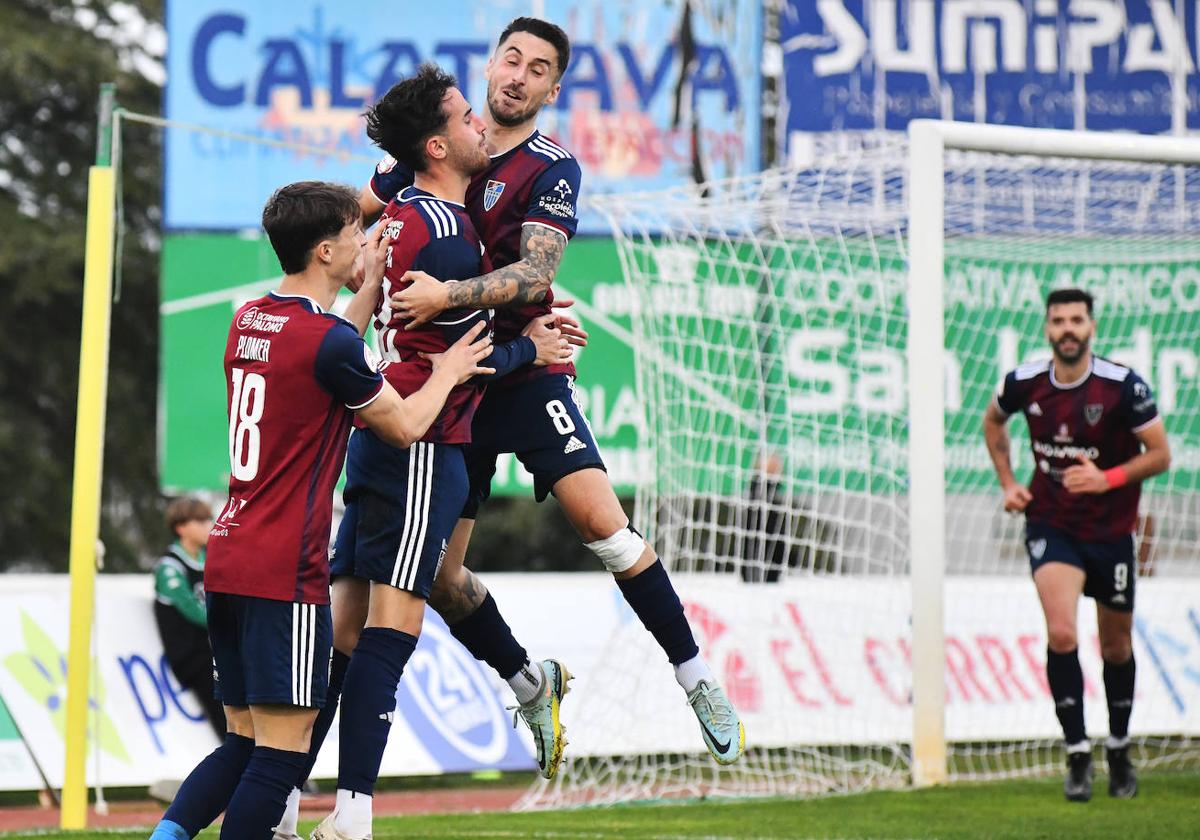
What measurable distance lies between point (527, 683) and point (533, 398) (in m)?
1.02

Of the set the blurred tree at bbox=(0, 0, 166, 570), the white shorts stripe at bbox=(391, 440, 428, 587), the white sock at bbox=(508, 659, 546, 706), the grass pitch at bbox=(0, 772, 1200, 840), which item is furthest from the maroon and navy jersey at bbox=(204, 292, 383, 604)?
the blurred tree at bbox=(0, 0, 166, 570)

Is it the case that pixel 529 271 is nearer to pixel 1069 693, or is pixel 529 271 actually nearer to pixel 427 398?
pixel 427 398

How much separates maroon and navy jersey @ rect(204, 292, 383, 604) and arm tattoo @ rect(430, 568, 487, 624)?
1002 millimetres

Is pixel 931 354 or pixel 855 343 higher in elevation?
pixel 855 343

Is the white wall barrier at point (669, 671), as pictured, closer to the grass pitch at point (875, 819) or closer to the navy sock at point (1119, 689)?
the grass pitch at point (875, 819)

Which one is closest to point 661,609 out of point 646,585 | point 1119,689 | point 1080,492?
point 646,585

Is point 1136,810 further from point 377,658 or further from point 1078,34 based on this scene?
point 1078,34

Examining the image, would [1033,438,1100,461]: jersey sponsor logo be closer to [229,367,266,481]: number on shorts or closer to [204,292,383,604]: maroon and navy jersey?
[204,292,383,604]: maroon and navy jersey

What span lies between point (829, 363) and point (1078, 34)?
11.6 ft

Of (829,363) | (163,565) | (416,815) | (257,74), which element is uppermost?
(257,74)

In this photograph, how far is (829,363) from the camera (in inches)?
504

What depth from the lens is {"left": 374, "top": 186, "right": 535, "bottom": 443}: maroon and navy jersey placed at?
535 cm

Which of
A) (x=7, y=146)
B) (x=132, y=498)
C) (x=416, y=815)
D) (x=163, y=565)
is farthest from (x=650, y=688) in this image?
(x=7, y=146)

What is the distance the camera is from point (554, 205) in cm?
561
